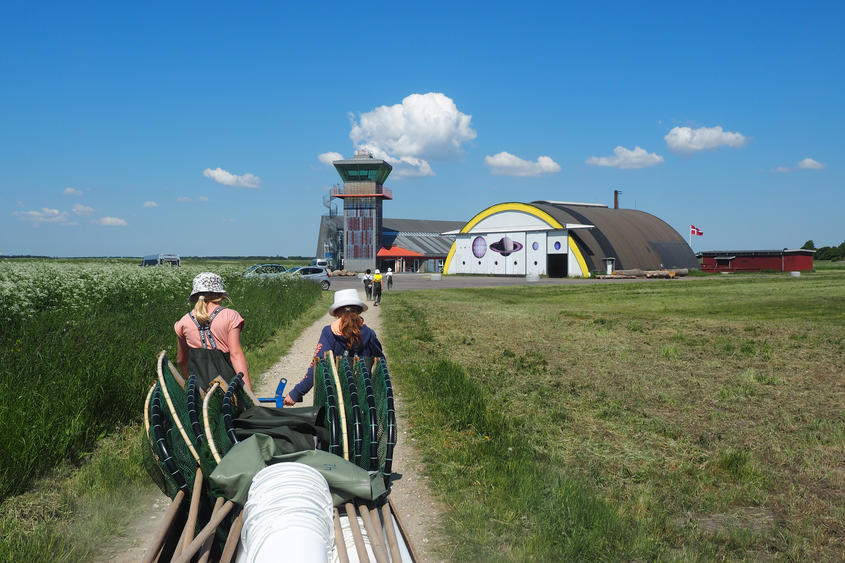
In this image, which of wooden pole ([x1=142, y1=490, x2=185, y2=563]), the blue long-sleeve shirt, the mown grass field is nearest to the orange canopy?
the mown grass field

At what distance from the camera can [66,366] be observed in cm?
684

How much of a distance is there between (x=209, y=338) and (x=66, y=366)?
3.15 meters

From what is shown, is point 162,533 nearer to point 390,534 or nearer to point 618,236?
point 390,534

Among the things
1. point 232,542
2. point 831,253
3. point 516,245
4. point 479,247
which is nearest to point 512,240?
point 516,245

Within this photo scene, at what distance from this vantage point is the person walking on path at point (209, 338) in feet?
15.2

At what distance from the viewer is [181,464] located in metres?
2.81

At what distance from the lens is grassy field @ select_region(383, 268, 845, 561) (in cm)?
424

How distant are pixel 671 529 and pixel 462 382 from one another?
4750 millimetres

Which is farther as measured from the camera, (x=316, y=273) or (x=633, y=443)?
(x=316, y=273)

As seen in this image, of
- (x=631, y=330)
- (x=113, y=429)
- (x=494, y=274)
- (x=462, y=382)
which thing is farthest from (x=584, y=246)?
(x=113, y=429)

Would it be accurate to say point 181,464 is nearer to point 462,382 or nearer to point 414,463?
point 414,463

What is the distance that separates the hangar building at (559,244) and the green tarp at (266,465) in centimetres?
5387

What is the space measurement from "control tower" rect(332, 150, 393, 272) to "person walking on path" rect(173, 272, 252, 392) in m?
64.3

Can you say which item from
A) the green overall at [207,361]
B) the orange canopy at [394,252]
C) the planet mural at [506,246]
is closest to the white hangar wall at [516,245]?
the planet mural at [506,246]
